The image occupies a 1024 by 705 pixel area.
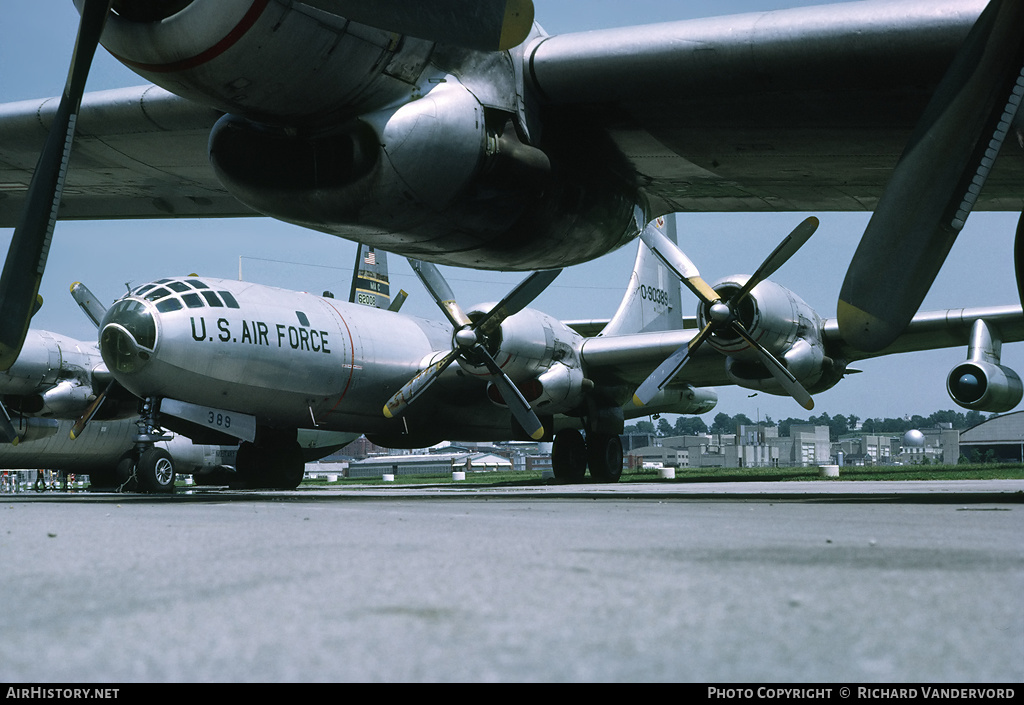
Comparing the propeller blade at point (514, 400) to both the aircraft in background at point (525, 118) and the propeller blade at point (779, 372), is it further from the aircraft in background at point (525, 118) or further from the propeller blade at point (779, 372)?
the aircraft in background at point (525, 118)

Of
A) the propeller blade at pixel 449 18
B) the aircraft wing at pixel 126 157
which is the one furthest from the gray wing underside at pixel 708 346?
the propeller blade at pixel 449 18

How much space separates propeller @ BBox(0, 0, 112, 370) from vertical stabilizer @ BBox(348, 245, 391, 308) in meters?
17.8

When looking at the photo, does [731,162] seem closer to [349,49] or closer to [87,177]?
[349,49]

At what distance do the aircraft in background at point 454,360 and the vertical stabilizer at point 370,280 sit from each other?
439cm

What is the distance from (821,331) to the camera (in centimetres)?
1681

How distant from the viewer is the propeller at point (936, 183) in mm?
5883

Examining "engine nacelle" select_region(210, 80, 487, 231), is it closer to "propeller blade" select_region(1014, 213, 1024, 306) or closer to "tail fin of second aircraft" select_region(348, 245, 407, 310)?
"propeller blade" select_region(1014, 213, 1024, 306)

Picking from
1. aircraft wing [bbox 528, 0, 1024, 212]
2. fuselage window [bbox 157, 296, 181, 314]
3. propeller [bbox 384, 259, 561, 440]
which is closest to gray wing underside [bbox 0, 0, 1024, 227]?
aircraft wing [bbox 528, 0, 1024, 212]

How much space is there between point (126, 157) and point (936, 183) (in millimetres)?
7912

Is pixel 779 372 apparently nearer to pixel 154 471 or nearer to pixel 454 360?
pixel 454 360

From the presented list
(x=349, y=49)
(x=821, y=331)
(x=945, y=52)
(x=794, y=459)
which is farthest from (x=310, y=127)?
(x=794, y=459)

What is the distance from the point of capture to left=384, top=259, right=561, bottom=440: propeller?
1544cm

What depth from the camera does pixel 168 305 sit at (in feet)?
50.9

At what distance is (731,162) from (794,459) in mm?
67308
